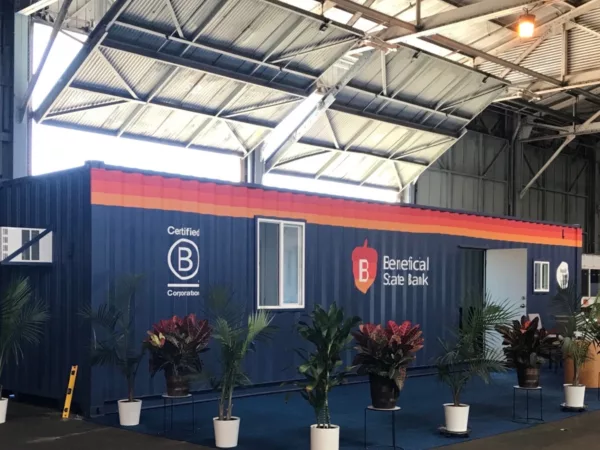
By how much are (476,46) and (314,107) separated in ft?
11.9

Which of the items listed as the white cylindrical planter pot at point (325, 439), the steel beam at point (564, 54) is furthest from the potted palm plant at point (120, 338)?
the steel beam at point (564, 54)

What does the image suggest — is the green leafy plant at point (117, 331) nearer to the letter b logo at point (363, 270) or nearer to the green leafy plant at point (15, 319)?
the green leafy plant at point (15, 319)

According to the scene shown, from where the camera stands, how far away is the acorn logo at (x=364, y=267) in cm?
1147

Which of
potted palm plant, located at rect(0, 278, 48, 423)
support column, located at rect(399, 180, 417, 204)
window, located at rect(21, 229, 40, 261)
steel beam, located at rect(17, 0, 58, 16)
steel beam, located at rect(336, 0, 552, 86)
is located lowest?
potted palm plant, located at rect(0, 278, 48, 423)

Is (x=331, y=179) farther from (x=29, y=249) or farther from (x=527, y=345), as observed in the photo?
(x=29, y=249)

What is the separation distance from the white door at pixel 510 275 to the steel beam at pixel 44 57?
331 inches

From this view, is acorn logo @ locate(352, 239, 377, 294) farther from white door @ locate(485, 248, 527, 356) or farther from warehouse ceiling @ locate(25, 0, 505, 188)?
warehouse ceiling @ locate(25, 0, 505, 188)

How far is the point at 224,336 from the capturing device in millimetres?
7020

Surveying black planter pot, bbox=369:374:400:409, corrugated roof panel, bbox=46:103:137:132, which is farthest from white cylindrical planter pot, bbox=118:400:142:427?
corrugated roof panel, bbox=46:103:137:132

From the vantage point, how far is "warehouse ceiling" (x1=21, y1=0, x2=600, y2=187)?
12156mm

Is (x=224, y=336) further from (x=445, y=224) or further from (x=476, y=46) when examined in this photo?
(x=476, y=46)

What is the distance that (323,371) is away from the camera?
659 cm

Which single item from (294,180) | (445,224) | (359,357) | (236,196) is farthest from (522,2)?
(294,180)

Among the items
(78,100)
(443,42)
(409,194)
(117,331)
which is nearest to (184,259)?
(117,331)
